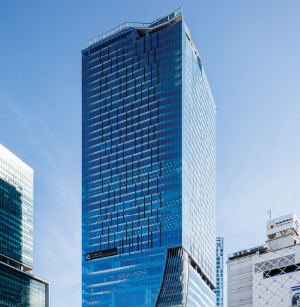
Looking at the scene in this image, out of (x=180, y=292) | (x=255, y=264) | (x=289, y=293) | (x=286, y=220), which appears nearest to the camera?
(x=289, y=293)

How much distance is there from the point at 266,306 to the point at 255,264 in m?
8.41

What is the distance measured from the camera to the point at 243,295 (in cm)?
11594

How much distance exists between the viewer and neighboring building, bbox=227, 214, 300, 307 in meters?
109

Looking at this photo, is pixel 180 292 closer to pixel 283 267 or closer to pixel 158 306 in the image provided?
pixel 158 306

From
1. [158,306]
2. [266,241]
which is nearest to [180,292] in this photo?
[158,306]

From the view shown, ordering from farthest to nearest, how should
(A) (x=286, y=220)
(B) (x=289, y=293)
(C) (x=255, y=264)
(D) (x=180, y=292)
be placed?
(D) (x=180, y=292) < (A) (x=286, y=220) < (C) (x=255, y=264) < (B) (x=289, y=293)

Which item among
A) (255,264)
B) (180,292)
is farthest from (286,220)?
(180,292)

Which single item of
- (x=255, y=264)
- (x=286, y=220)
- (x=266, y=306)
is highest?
A: (x=286, y=220)

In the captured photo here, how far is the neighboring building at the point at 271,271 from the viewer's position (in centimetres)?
10912

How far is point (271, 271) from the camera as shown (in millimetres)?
112812

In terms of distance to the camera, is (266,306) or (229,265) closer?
(266,306)

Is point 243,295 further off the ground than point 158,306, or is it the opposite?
point 158,306

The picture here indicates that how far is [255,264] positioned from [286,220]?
12.9 m

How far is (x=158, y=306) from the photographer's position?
655ft
